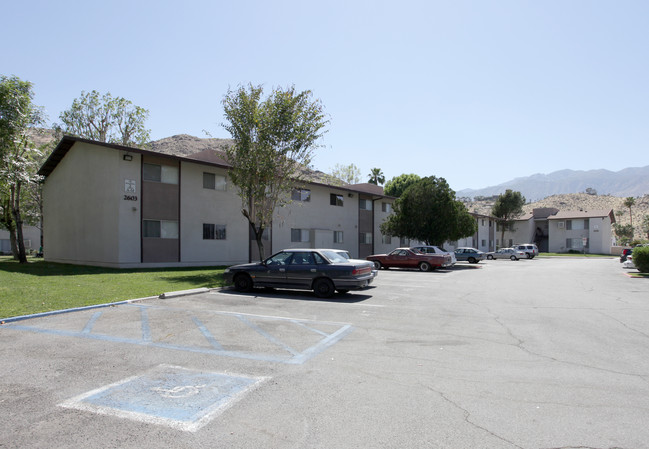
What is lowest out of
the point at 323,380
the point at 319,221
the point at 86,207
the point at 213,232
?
the point at 323,380

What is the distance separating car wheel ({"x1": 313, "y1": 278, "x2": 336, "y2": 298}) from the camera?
12.2m

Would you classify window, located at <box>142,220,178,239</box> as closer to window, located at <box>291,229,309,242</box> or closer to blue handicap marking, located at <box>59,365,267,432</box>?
window, located at <box>291,229,309,242</box>

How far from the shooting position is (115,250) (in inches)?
819

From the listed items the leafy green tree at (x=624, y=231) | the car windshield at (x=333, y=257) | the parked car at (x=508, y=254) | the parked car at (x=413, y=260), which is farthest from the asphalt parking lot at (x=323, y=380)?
the leafy green tree at (x=624, y=231)

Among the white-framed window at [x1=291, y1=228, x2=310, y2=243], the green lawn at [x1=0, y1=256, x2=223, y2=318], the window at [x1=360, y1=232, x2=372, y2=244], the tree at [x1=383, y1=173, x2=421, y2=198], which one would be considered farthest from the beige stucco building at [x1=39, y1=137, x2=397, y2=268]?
the tree at [x1=383, y1=173, x2=421, y2=198]

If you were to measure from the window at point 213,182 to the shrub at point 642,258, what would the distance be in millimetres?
23650

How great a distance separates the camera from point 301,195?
98.6ft

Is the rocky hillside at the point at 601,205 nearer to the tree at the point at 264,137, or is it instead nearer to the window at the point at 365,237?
the window at the point at 365,237

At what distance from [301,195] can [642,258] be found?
68.2 feet

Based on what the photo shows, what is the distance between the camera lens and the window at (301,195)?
29.5 metres

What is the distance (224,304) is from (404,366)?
6494 mm

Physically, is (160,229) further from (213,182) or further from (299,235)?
(299,235)

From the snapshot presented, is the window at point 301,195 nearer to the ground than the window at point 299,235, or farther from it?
farther from it

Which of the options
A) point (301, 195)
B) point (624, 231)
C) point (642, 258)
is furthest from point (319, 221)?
Answer: point (624, 231)
